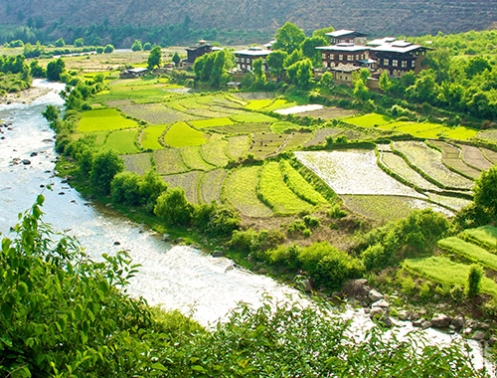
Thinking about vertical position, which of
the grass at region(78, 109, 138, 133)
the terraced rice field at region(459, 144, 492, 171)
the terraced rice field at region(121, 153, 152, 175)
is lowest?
the terraced rice field at region(121, 153, 152, 175)

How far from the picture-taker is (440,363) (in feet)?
28.9

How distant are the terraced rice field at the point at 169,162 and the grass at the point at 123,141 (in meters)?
2.26

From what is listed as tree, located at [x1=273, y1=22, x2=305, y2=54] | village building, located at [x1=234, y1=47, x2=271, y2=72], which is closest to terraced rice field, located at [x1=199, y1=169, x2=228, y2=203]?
village building, located at [x1=234, y1=47, x2=271, y2=72]

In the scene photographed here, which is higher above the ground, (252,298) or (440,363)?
(440,363)

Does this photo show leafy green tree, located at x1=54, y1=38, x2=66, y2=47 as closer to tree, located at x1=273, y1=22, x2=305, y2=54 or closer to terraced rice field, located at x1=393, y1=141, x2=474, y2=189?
tree, located at x1=273, y1=22, x2=305, y2=54

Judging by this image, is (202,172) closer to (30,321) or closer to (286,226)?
(286,226)

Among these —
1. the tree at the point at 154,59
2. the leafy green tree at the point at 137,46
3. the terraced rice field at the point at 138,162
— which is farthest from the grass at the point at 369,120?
the leafy green tree at the point at 137,46

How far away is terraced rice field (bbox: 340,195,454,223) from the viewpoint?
94.0 ft

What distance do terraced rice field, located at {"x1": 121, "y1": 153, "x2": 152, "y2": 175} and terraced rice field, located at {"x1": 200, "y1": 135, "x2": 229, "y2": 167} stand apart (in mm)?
3717

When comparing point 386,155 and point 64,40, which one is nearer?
point 386,155

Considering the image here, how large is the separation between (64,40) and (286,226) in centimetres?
11336

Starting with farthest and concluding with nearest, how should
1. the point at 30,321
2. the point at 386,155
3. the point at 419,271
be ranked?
1. the point at 386,155
2. the point at 419,271
3. the point at 30,321

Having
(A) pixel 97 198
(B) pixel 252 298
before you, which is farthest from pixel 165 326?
(A) pixel 97 198

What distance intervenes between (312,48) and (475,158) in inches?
1428
